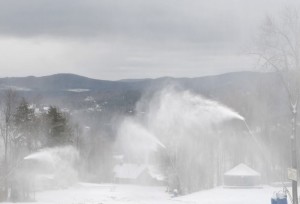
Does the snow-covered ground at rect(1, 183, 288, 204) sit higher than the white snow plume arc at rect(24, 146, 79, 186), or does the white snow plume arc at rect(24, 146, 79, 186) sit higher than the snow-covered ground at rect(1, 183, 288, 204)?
the white snow plume arc at rect(24, 146, 79, 186)

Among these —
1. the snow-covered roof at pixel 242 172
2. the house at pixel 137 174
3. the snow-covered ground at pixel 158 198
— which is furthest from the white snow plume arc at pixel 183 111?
the house at pixel 137 174

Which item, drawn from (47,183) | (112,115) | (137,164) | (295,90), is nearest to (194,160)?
(47,183)

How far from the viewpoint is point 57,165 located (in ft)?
210

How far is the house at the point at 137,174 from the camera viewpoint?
98.7m

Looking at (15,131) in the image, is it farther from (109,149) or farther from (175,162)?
(109,149)

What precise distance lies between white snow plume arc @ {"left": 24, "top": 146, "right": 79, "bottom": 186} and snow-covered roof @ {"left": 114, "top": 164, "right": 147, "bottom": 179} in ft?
96.3

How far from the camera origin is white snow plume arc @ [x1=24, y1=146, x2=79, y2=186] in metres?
53.2

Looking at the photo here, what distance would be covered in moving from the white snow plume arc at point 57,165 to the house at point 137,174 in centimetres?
2713

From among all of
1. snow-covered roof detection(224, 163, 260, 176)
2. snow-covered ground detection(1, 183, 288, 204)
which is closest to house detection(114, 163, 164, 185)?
snow-covered roof detection(224, 163, 260, 176)

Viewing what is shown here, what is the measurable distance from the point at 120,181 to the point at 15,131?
56.0 metres

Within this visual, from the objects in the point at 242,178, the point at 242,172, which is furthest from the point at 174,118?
the point at 242,178

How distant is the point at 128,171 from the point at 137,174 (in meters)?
3.38

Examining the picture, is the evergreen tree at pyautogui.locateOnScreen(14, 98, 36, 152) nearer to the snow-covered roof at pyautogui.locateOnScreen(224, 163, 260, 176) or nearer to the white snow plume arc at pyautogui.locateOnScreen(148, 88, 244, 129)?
the white snow plume arc at pyautogui.locateOnScreen(148, 88, 244, 129)

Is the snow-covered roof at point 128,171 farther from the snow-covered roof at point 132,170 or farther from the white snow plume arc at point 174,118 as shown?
the white snow plume arc at point 174,118
